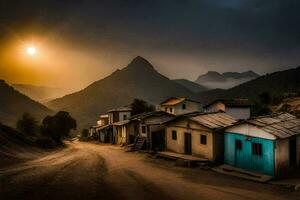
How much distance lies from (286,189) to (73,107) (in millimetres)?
162773

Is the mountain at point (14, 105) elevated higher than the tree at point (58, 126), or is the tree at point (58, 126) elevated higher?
the mountain at point (14, 105)

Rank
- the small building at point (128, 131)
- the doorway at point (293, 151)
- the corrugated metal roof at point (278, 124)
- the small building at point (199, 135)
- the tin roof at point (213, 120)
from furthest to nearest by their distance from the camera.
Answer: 1. the small building at point (128, 131)
2. the tin roof at point (213, 120)
3. the small building at point (199, 135)
4. the doorway at point (293, 151)
5. the corrugated metal roof at point (278, 124)

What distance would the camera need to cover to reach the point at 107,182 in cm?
1683

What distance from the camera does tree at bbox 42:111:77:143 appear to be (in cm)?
5884

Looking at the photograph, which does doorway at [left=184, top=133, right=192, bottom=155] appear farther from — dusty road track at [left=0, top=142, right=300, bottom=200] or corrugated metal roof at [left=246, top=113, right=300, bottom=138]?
corrugated metal roof at [left=246, top=113, right=300, bottom=138]

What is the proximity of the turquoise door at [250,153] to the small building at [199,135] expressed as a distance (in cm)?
94

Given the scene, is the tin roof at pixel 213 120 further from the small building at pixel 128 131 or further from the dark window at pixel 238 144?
the small building at pixel 128 131

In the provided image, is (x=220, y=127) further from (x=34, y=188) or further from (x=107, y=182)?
(x=34, y=188)

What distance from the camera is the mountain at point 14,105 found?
139 m

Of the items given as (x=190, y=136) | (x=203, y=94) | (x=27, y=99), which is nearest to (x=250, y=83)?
(x=203, y=94)

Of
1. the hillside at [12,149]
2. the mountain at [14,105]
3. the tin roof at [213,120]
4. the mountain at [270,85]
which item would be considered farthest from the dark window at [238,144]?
the mountain at [14,105]

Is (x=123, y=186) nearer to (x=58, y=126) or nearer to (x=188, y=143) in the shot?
(x=188, y=143)

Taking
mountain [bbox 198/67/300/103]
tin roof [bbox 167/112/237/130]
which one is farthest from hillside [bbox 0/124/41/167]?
mountain [bbox 198/67/300/103]

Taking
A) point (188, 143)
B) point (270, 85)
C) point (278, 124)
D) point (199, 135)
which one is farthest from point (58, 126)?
point (270, 85)
